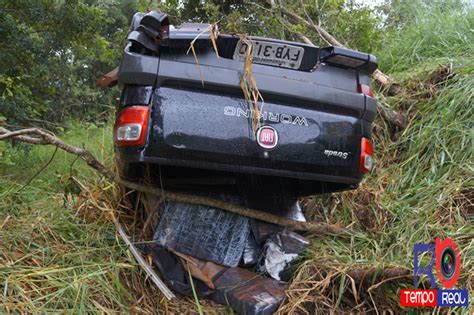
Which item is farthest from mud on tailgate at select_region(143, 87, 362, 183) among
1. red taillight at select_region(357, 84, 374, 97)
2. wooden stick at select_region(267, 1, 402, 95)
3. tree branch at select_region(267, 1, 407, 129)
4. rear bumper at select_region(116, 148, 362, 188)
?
wooden stick at select_region(267, 1, 402, 95)

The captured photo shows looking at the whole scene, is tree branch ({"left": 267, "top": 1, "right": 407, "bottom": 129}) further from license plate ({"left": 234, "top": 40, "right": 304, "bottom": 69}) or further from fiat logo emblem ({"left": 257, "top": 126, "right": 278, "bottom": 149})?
fiat logo emblem ({"left": 257, "top": 126, "right": 278, "bottom": 149})

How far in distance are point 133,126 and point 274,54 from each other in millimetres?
899

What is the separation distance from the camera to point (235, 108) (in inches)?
103

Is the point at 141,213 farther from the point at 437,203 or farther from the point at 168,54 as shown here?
the point at 437,203

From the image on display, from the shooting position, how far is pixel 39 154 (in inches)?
249

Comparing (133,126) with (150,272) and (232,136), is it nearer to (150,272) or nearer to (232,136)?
(232,136)

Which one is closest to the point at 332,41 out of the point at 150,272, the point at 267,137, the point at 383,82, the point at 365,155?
the point at 383,82

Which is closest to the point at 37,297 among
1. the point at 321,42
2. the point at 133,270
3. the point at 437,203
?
the point at 133,270

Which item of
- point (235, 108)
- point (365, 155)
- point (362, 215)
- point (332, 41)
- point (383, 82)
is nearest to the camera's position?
point (235, 108)

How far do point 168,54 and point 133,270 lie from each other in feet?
3.93

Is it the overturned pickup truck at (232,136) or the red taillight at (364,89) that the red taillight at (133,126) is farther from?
the red taillight at (364,89)

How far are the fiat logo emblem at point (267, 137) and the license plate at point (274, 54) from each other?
402mm

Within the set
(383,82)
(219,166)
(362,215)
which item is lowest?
(362,215)

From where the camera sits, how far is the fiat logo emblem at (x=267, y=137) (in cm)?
263
